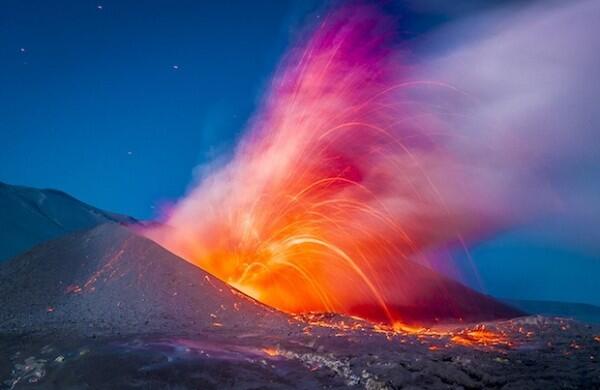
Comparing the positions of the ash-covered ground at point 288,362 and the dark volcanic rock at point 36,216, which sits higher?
the dark volcanic rock at point 36,216

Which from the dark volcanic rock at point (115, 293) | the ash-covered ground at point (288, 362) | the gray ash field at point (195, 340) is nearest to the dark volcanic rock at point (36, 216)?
the dark volcanic rock at point (115, 293)

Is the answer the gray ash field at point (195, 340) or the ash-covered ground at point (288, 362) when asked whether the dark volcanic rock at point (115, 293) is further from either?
the ash-covered ground at point (288, 362)

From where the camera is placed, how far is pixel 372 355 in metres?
12.3

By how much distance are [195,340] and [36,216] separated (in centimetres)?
7759

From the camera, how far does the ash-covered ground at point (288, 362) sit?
1002 cm

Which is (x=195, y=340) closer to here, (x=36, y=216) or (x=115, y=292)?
(x=115, y=292)

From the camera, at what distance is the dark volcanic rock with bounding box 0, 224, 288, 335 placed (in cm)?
1648

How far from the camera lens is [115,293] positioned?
60.1 ft

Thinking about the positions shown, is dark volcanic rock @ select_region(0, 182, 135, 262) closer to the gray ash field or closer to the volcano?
the volcano

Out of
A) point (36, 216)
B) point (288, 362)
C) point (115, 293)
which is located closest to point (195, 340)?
point (288, 362)

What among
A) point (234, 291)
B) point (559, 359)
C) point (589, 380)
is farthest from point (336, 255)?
point (589, 380)

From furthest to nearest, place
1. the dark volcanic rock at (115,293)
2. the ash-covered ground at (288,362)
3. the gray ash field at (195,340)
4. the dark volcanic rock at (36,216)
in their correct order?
the dark volcanic rock at (36,216) → the dark volcanic rock at (115,293) → the gray ash field at (195,340) → the ash-covered ground at (288,362)

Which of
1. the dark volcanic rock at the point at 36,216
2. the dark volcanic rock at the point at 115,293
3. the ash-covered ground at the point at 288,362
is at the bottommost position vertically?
the ash-covered ground at the point at 288,362

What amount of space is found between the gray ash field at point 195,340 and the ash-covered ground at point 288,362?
0.04m
